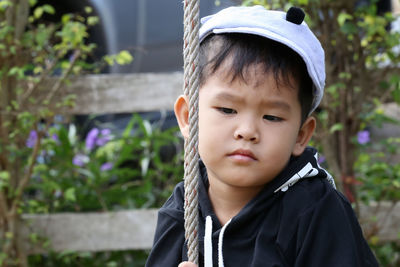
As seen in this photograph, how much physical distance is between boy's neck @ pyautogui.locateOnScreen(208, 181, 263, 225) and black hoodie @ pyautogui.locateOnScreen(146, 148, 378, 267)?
3 centimetres

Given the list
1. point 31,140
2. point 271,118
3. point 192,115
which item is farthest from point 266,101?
point 31,140

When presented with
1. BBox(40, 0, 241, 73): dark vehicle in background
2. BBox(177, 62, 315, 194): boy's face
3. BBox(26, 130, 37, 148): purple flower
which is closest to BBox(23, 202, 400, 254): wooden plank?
BBox(26, 130, 37, 148): purple flower

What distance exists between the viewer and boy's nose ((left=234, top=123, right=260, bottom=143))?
1786mm

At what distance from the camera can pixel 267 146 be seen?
1821 millimetres

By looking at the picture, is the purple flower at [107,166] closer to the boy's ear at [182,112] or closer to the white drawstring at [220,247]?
the boy's ear at [182,112]

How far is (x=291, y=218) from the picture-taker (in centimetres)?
183

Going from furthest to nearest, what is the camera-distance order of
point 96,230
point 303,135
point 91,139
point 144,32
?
1. point 144,32
2. point 91,139
3. point 96,230
4. point 303,135

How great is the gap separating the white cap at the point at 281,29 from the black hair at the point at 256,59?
3 centimetres

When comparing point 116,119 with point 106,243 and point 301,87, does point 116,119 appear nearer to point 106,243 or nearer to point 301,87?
point 106,243

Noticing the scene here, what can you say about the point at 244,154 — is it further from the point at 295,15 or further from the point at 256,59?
the point at 295,15

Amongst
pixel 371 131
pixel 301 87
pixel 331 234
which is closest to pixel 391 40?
pixel 371 131

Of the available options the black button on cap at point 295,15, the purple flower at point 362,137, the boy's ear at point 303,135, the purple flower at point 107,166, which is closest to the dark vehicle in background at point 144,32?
the purple flower at point 107,166

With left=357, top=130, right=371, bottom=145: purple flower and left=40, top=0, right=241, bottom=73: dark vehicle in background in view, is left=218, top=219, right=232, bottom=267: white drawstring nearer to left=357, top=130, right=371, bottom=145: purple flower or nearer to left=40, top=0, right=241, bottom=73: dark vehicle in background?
left=357, top=130, right=371, bottom=145: purple flower

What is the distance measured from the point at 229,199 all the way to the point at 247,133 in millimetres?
299
